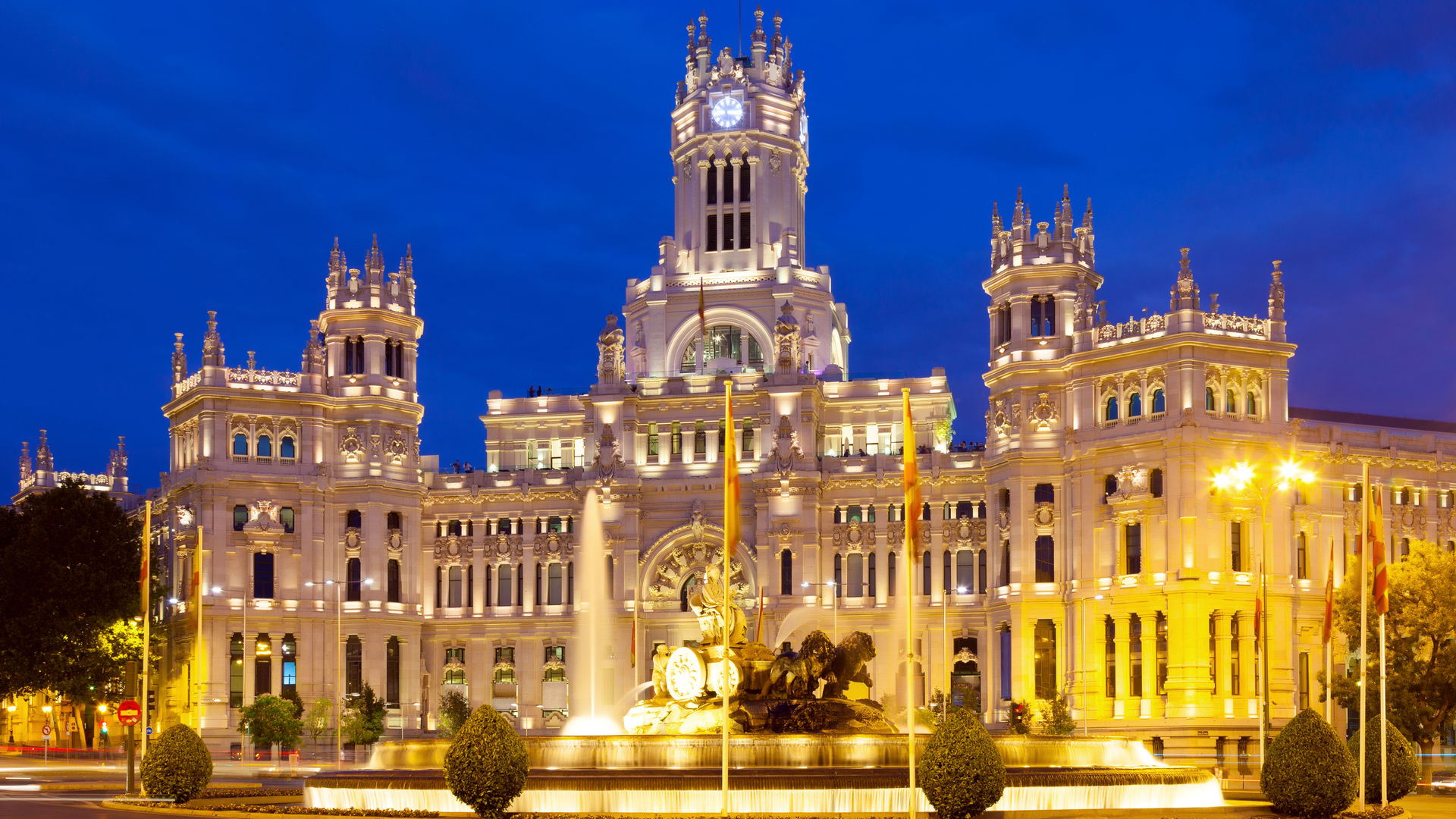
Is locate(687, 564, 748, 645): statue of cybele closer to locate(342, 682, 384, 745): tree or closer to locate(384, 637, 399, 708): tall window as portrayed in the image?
locate(342, 682, 384, 745): tree

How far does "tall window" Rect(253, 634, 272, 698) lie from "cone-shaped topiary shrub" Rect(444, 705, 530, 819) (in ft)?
256

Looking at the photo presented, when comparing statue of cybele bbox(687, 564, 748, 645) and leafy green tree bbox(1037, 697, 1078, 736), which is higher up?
statue of cybele bbox(687, 564, 748, 645)

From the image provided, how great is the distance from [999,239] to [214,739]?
186 feet

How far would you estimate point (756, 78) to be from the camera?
141875 millimetres

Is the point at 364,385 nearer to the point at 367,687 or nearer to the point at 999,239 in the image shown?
the point at 367,687

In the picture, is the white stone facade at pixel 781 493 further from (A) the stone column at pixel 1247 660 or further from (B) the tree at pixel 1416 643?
(B) the tree at pixel 1416 643

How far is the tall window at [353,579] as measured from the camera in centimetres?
12181

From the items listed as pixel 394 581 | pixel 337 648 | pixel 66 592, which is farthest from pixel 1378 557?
pixel 394 581

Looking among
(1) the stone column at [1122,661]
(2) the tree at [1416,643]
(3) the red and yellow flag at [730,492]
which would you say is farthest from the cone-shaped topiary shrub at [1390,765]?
(1) the stone column at [1122,661]

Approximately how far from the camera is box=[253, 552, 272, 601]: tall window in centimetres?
11944

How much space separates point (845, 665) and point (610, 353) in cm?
7516

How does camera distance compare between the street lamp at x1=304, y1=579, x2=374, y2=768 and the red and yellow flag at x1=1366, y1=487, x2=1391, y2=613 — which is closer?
the red and yellow flag at x1=1366, y1=487, x2=1391, y2=613

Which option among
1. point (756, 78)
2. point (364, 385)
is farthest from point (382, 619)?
point (756, 78)

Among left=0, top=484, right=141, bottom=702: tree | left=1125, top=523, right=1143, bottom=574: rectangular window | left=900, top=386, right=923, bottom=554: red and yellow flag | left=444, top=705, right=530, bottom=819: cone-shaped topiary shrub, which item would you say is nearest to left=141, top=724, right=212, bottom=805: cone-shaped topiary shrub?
left=444, top=705, right=530, bottom=819: cone-shaped topiary shrub
